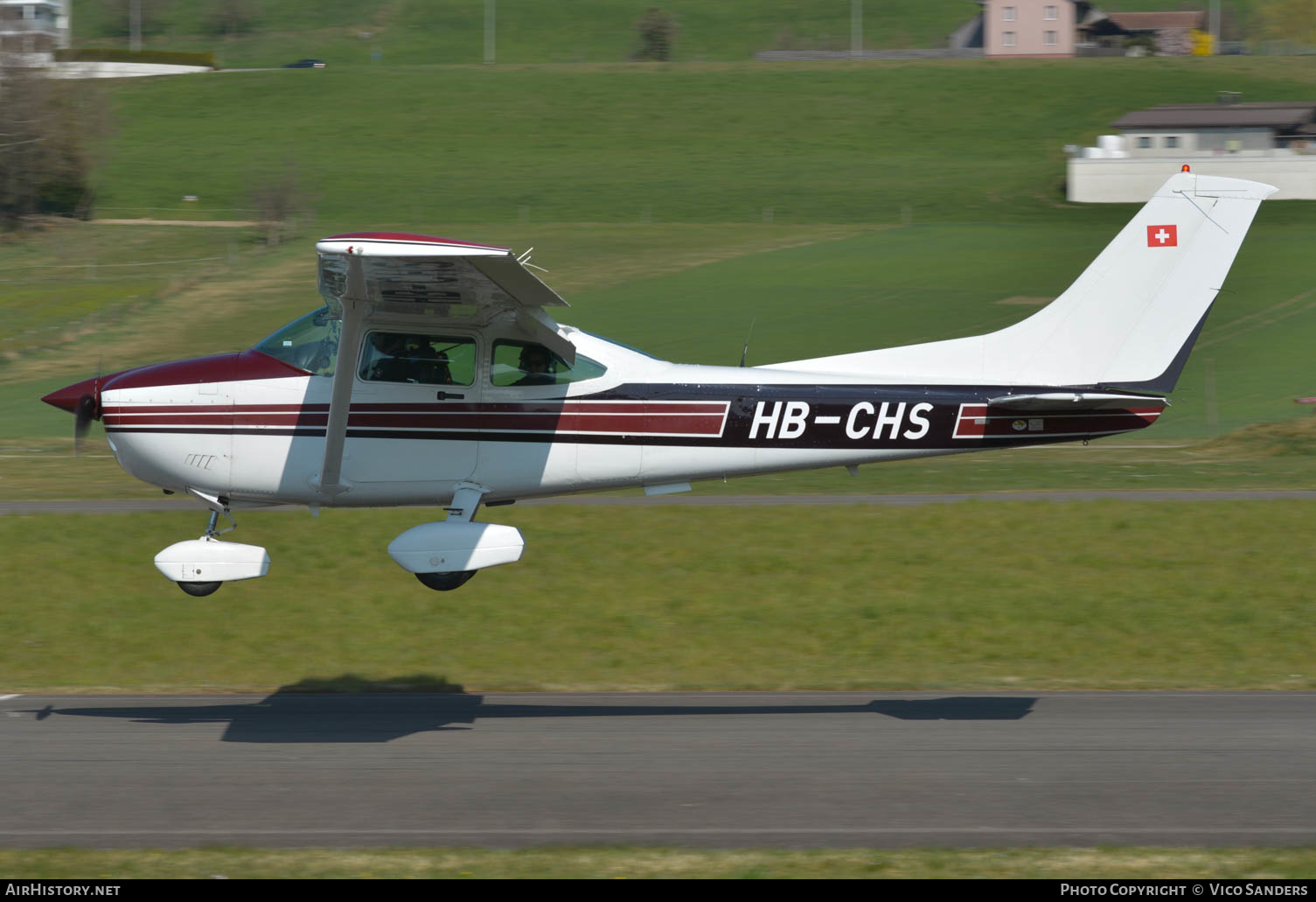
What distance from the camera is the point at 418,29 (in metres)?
113

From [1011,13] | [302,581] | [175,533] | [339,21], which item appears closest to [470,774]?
[302,581]

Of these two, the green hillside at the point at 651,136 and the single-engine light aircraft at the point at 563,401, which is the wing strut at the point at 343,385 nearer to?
the single-engine light aircraft at the point at 563,401

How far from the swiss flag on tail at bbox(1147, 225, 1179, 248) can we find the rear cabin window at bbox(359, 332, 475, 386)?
544 cm

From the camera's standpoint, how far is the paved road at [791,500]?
19.3 meters

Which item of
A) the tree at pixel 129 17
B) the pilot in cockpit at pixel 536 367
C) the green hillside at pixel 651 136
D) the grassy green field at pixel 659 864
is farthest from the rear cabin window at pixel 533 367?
the tree at pixel 129 17

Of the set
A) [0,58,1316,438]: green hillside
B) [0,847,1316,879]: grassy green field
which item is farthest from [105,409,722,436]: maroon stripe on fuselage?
[0,58,1316,438]: green hillside

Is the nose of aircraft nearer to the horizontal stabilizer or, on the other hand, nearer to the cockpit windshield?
the cockpit windshield

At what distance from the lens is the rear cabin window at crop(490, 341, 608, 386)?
11.0 m

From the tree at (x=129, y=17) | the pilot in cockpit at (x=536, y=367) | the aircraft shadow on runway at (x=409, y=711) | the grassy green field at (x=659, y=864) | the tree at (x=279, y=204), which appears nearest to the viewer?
the grassy green field at (x=659, y=864)

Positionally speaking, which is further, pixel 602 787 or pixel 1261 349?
pixel 1261 349

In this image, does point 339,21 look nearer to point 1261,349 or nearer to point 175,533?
point 1261,349

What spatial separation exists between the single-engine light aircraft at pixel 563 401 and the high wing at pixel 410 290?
1.2 inches

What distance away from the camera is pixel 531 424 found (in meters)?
11.1
